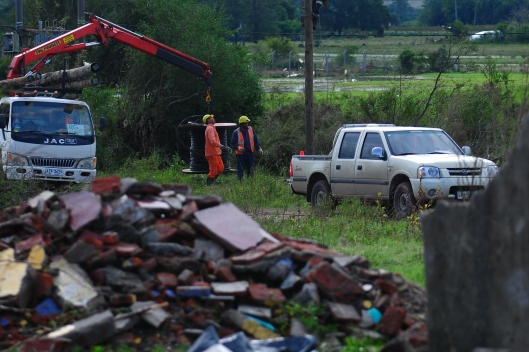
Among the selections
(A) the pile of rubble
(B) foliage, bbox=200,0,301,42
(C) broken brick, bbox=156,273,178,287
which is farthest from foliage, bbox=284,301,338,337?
(B) foliage, bbox=200,0,301,42

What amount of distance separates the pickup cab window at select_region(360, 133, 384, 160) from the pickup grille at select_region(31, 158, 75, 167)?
7.29 meters

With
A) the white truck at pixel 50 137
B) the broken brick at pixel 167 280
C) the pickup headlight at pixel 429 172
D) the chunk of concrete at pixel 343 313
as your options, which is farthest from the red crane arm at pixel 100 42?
the chunk of concrete at pixel 343 313

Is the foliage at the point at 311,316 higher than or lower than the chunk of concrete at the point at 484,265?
lower

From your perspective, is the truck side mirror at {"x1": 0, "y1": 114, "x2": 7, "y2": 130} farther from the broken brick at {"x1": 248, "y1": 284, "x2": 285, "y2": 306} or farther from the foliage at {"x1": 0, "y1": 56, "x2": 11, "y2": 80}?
the foliage at {"x1": 0, "y1": 56, "x2": 11, "y2": 80}

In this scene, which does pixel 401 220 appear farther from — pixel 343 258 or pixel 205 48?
pixel 205 48

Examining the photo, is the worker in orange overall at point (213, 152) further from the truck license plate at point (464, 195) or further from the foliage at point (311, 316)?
the foliage at point (311, 316)

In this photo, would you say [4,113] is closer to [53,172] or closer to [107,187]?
[53,172]

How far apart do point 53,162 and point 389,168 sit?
27.1ft

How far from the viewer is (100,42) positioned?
931 inches

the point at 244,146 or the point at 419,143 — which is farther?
the point at 244,146

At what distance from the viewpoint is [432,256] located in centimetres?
561

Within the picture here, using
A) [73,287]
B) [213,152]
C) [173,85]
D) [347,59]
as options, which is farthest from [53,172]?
[347,59]

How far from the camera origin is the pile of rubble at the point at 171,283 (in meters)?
6.46

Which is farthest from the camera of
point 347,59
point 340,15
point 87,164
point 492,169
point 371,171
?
point 340,15
